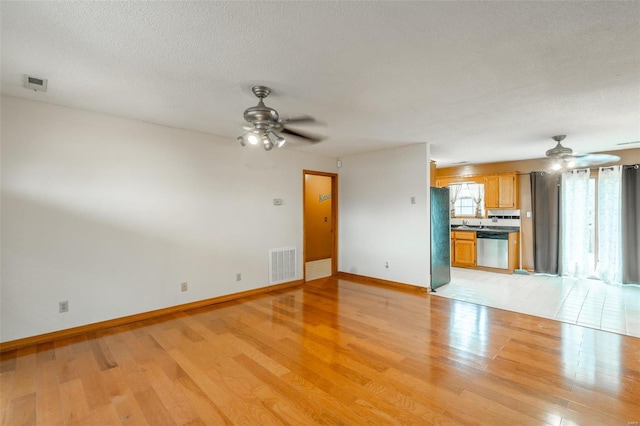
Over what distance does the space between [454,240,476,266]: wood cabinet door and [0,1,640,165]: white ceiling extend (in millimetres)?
3451

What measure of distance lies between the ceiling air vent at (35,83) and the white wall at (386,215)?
466cm

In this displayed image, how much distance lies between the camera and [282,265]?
524cm

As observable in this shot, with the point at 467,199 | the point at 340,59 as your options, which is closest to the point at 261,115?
the point at 340,59

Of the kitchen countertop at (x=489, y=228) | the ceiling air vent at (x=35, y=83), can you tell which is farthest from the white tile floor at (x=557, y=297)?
the ceiling air vent at (x=35, y=83)

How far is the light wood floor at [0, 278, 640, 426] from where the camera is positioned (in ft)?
6.47

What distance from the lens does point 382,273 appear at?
5527 millimetres

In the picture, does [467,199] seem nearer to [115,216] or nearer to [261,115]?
[261,115]

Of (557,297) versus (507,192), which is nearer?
(557,297)

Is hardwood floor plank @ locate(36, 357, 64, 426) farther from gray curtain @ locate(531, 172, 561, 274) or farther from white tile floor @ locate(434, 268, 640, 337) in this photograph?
gray curtain @ locate(531, 172, 561, 274)

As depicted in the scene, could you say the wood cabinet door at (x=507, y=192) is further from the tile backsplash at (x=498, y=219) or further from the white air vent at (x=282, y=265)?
the white air vent at (x=282, y=265)

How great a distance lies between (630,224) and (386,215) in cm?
426

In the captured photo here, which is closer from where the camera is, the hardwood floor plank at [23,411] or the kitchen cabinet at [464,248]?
the hardwood floor plank at [23,411]

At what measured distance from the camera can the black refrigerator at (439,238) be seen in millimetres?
5004

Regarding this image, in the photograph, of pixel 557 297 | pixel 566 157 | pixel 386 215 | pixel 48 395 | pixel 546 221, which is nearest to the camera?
pixel 48 395
